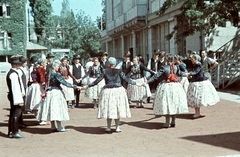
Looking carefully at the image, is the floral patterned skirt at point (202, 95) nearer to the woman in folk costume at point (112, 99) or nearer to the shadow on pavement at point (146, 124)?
the shadow on pavement at point (146, 124)

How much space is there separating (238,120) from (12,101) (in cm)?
536

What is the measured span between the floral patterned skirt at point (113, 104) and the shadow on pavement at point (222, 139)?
1.55m

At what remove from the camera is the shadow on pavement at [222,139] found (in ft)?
25.1

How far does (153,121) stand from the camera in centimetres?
1082

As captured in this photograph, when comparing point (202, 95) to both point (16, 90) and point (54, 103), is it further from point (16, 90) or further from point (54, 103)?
point (16, 90)

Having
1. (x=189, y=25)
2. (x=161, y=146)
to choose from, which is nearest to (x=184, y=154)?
(x=161, y=146)

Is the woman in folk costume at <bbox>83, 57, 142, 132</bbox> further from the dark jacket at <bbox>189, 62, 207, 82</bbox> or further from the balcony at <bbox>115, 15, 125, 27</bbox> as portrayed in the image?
the balcony at <bbox>115, 15, 125, 27</bbox>

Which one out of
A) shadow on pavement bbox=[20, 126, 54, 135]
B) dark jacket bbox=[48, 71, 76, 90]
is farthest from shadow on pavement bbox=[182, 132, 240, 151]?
shadow on pavement bbox=[20, 126, 54, 135]

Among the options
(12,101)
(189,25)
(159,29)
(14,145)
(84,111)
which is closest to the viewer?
(14,145)

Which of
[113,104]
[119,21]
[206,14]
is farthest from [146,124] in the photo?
[119,21]

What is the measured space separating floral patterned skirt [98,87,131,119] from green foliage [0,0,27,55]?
41483mm

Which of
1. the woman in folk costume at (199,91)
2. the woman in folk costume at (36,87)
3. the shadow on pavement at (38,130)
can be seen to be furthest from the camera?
the woman in folk costume at (36,87)

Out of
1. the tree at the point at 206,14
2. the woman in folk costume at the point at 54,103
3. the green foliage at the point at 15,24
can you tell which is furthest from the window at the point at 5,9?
the woman in folk costume at the point at 54,103

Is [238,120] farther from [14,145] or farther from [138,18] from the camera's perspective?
[138,18]
